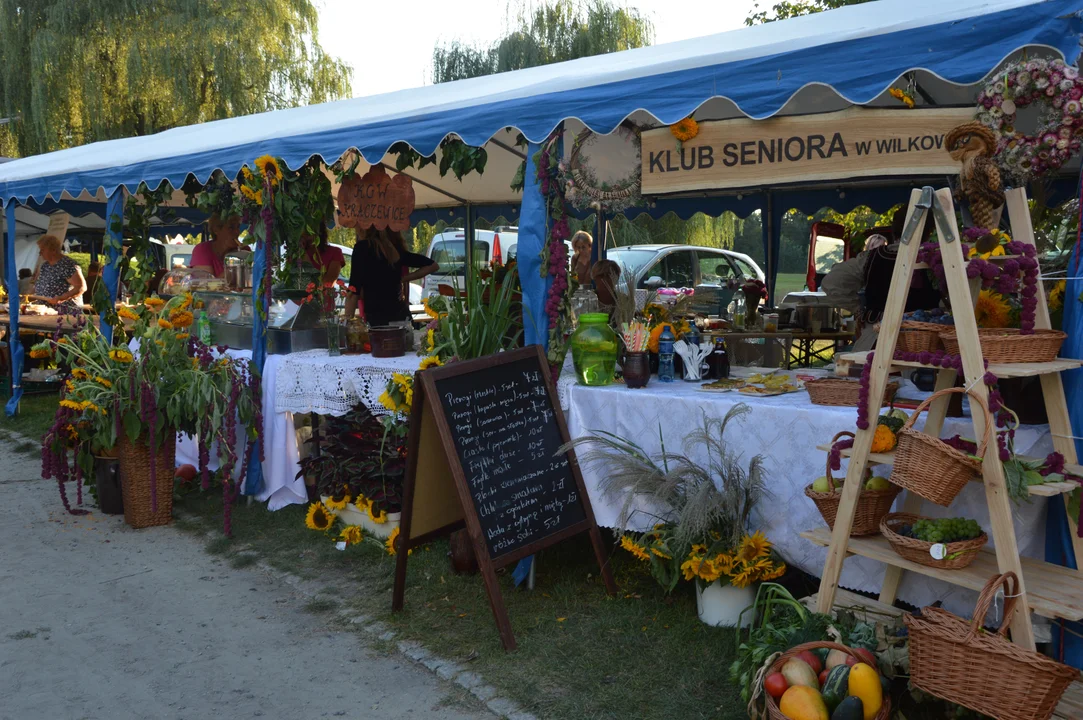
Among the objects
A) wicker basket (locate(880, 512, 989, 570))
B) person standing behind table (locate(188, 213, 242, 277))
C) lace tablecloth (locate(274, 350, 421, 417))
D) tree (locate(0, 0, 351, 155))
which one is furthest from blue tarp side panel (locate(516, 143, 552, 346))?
tree (locate(0, 0, 351, 155))

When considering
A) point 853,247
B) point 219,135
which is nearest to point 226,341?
point 219,135

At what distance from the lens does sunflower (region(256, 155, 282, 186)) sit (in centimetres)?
545

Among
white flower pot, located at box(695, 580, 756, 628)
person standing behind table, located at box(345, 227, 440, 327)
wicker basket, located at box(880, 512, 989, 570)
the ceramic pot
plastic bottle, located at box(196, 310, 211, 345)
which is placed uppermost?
person standing behind table, located at box(345, 227, 440, 327)

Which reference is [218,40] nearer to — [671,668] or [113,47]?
[113,47]

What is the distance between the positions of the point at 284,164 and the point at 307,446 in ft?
5.92

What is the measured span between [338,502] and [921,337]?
346 cm

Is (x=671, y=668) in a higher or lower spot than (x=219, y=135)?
lower

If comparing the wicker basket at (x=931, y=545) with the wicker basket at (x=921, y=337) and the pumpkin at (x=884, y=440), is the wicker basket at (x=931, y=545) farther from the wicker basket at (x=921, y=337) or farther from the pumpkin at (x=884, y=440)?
the wicker basket at (x=921, y=337)

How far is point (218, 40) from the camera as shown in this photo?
621 inches

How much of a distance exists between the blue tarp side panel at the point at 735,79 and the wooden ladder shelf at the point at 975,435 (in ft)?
1.74

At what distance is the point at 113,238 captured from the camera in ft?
22.0

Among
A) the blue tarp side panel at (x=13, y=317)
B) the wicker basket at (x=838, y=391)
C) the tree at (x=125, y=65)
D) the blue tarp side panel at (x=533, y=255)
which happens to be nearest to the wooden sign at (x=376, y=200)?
the blue tarp side panel at (x=533, y=255)

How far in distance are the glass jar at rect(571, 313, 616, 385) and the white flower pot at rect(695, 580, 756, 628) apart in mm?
1045

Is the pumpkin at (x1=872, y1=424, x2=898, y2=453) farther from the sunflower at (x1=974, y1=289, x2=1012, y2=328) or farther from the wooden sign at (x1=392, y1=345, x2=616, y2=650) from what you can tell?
the wooden sign at (x1=392, y1=345, x2=616, y2=650)
